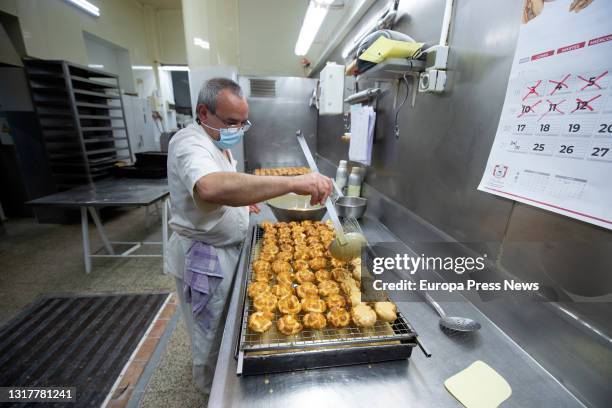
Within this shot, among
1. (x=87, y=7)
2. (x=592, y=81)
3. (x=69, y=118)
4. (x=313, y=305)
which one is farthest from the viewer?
(x=87, y=7)

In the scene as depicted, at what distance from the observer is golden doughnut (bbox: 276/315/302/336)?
95cm

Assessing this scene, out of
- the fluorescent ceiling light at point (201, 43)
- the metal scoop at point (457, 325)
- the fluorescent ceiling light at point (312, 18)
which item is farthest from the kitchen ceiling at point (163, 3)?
the metal scoop at point (457, 325)

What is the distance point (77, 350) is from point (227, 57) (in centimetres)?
525

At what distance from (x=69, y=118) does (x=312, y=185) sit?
18.7 feet

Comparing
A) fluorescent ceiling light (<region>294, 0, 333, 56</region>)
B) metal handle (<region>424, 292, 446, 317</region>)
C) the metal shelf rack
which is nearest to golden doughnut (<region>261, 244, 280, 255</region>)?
metal handle (<region>424, 292, 446, 317</region>)

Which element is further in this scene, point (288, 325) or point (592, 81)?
point (288, 325)

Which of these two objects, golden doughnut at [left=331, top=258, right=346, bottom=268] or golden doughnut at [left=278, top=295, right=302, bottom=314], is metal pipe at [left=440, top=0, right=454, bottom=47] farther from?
golden doughnut at [left=278, top=295, right=302, bottom=314]

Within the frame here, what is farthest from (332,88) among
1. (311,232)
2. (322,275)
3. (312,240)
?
(322,275)

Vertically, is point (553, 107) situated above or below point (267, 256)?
above

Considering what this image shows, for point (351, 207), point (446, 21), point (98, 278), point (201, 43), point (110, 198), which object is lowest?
point (98, 278)

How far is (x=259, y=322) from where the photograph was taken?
3.14 feet

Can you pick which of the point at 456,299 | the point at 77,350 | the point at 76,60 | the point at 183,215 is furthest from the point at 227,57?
the point at 456,299

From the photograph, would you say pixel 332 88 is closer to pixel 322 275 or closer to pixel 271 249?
pixel 271 249

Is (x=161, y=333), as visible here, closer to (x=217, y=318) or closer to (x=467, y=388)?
(x=217, y=318)
